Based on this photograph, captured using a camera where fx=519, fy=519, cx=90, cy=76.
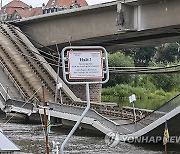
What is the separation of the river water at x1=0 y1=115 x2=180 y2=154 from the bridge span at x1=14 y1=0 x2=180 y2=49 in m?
7.57

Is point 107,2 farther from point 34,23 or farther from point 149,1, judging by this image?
point 34,23

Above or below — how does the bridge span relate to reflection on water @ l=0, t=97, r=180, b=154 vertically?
above

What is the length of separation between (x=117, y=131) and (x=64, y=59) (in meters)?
16.7

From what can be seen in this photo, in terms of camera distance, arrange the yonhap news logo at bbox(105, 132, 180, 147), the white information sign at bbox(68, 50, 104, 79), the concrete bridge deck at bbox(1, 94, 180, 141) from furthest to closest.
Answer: the yonhap news logo at bbox(105, 132, 180, 147) → the concrete bridge deck at bbox(1, 94, 180, 141) → the white information sign at bbox(68, 50, 104, 79)

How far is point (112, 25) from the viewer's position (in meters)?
35.0

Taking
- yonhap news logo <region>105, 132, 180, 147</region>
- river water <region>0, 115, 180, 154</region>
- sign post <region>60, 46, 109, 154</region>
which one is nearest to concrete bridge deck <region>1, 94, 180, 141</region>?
yonhap news logo <region>105, 132, 180, 147</region>

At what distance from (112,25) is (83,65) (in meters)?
25.2

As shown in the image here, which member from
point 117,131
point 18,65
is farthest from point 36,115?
point 117,131

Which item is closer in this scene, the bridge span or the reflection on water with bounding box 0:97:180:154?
the reflection on water with bounding box 0:97:180:154

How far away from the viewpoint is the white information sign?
999cm

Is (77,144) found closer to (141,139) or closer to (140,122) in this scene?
(141,139)

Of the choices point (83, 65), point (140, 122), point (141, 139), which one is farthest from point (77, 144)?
point (83, 65)

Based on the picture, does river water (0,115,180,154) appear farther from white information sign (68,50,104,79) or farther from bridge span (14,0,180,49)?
white information sign (68,50,104,79)

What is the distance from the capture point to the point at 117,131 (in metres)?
26.4
